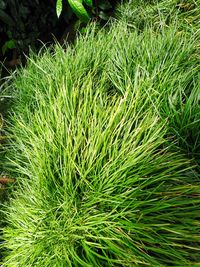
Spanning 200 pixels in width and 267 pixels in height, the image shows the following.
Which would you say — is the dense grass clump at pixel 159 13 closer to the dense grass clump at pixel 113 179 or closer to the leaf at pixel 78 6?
the leaf at pixel 78 6

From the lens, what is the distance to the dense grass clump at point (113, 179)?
3.48 feet

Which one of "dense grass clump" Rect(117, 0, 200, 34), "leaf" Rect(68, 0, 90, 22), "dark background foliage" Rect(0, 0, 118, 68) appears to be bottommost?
"dense grass clump" Rect(117, 0, 200, 34)

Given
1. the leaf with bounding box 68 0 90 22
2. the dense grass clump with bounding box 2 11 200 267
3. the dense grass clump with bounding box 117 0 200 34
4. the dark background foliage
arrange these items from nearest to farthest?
the dense grass clump with bounding box 2 11 200 267, the leaf with bounding box 68 0 90 22, the dense grass clump with bounding box 117 0 200 34, the dark background foliage

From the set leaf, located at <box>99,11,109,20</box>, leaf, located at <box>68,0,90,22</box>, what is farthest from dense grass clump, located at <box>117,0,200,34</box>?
leaf, located at <box>68,0,90,22</box>

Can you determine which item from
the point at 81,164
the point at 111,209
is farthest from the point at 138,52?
the point at 111,209

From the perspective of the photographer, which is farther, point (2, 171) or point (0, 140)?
point (0, 140)

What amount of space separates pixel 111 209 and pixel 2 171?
2.12ft

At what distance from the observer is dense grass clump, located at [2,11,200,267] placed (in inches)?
41.7

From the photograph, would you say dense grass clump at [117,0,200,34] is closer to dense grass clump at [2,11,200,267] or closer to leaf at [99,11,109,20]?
leaf at [99,11,109,20]

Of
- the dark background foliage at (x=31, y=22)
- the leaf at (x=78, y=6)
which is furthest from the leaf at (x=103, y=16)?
the leaf at (x=78, y=6)

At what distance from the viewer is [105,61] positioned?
5.57ft

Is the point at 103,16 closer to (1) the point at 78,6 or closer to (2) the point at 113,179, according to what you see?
(1) the point at 78,6

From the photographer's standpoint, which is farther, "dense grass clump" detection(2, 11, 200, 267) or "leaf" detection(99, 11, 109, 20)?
"leaf" detection(99, 11, 109, 20)

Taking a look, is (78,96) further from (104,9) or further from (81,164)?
(104,9)
